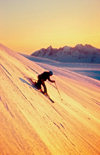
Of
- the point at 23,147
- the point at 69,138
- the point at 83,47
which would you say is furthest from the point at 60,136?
the point at 83,47

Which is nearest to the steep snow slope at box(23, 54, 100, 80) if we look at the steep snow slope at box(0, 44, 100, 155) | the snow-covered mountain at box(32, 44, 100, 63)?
the steep snow slope at box(0, 44, 100, 155)

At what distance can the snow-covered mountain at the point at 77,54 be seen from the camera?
88.2m

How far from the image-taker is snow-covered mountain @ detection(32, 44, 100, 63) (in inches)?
3472

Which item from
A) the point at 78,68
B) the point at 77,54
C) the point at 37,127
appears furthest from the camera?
the point at 77,54

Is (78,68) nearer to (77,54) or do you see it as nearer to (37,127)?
(37,127)

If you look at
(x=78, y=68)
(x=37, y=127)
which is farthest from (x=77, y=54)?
(x=37, y=127)

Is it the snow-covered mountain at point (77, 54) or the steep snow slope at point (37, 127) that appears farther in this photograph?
the snow-covered mountain at point (77, 54)

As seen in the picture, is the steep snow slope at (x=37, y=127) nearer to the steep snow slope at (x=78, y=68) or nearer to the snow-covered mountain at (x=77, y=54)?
the steep snow slope at (x=78, y=68)

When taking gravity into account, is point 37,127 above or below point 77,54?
above

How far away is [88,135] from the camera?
5.42m

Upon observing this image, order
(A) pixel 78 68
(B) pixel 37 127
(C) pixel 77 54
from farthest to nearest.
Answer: (C) pixel 77 54 → (A) pixel 78 68 → (B) pixel 37 127

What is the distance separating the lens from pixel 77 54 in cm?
9319

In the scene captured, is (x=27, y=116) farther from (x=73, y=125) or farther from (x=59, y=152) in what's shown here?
(x=73, y=125)

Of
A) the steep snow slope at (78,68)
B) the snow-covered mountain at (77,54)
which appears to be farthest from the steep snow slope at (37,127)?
the snow-covered mountain at (77,54)
